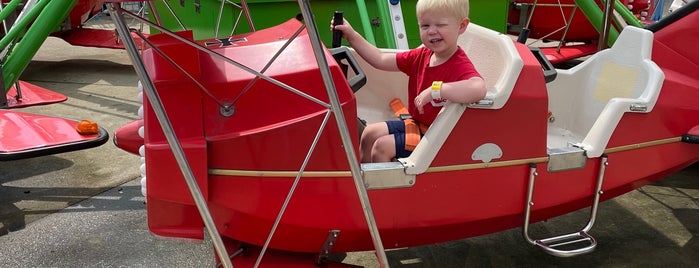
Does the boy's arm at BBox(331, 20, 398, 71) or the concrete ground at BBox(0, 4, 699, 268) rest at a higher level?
the boy's arm at BBox(331, 20, 398, 71)

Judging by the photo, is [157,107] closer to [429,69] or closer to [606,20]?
[429,69]

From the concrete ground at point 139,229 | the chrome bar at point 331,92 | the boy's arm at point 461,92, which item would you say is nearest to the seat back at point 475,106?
the boy's arm at point 461,92

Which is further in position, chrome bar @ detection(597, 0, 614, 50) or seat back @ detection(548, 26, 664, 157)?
chrome bar @ detection(597, 0, 614, 50)

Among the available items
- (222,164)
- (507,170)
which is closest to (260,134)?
(222,164)

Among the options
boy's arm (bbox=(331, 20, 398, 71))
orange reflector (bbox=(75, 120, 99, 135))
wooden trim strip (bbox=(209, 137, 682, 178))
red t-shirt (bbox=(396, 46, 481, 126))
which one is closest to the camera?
wooden trim strip (bbox=(209, 137, 682, 178))

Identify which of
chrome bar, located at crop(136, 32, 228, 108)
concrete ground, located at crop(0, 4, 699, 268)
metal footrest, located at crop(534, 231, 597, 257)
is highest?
chrome bar, located at crop(136, 32, 228, 108)

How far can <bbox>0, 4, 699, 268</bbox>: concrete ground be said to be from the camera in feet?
7.97

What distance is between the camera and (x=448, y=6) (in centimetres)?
184

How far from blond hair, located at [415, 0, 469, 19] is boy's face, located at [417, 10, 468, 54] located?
0.01 meters

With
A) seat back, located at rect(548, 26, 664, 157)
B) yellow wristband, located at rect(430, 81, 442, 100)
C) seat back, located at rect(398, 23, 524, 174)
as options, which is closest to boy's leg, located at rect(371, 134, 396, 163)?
seat back, located at rect(398, 23, 524, 174)

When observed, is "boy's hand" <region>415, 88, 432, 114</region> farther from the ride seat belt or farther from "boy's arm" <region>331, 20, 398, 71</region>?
"boy's arm" <region>331, 20, 398, 71</region>

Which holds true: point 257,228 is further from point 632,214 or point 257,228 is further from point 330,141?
point 632,214

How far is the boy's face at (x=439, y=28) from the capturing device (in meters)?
1.88

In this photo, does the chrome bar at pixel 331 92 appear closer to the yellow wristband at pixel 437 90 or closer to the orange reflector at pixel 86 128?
the yellow wristband at pixel 437 90
